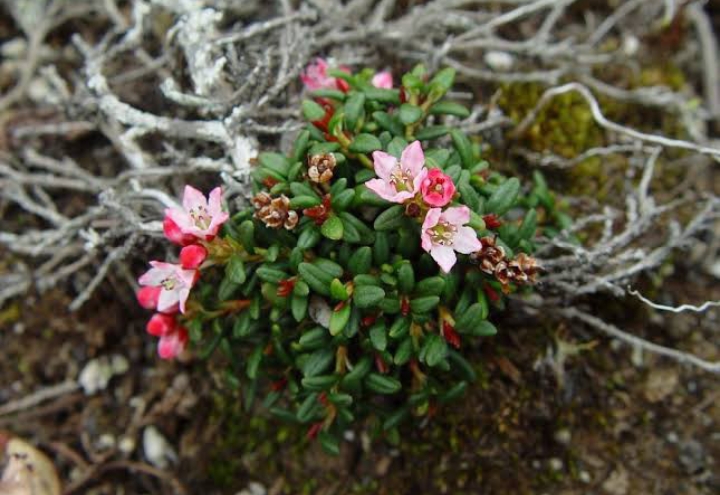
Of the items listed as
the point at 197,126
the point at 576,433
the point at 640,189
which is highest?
the point at 197,126

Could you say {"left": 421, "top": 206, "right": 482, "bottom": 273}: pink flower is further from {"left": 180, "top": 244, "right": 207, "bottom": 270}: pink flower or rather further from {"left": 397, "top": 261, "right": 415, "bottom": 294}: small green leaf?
{"left": 180, "top": 244, "right": 207, "bottom": 270}: pink flower

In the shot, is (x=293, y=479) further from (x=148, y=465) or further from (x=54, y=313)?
(x=54, y=313)

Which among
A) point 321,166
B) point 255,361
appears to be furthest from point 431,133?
point 255,361

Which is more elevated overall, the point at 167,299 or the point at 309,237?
the point at 309,237

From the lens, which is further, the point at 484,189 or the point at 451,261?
the point at 484,189

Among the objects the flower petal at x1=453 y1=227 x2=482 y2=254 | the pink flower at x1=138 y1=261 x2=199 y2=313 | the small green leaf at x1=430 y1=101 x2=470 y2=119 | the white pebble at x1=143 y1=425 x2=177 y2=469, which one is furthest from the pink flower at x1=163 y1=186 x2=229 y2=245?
the white pebble at x1=143 y1=425 x2=177 y2=469

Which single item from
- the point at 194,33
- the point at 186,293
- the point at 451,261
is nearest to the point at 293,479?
the point at 186,293

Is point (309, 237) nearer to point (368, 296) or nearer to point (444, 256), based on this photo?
point (368, 296)
